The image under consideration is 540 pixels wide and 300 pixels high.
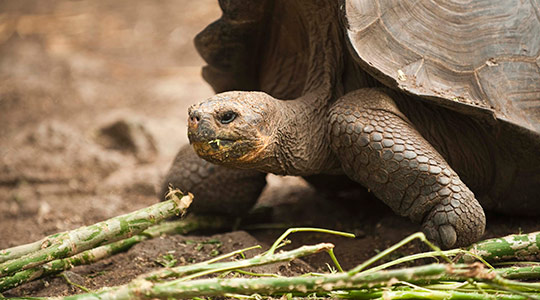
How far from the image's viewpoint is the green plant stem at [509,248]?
241 cm

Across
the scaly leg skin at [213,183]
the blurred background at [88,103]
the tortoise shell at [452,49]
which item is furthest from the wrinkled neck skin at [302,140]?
the blurred background at [88,103]

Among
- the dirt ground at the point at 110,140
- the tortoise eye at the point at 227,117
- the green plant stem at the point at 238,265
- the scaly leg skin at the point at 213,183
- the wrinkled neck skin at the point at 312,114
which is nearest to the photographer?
the green plant stem at the point at 238,265

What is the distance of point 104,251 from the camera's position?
114 inches

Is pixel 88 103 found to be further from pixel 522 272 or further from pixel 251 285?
pixel 522 272

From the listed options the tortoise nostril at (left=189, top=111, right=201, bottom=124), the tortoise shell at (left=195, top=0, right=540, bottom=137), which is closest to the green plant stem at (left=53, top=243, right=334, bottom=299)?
the tortoise nostril at (left=189, top=111, right=201, bottom=124)

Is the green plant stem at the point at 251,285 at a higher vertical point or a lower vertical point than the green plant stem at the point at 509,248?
higher

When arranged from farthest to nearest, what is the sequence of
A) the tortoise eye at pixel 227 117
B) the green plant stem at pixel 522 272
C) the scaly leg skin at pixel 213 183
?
1. the scaly leg skin at pixel 213 183
2. the tortoise eye at pixel 227 117
3. the green plant stem at pixel 522 272

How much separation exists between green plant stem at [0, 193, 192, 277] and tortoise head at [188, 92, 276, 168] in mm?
283

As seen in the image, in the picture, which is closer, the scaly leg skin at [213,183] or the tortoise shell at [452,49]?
the tortoise shell at [452,49]

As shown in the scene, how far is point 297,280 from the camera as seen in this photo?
1825mm

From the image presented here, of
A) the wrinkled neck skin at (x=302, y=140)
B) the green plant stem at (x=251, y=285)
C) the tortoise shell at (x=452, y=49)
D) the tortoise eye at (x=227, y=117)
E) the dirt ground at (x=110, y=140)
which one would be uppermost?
the tortoise shell at (x=452, y=49)

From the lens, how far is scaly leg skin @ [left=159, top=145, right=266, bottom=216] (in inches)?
132

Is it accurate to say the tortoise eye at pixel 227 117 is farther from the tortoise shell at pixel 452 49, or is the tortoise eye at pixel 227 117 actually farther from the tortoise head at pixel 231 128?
the tortoise shell at pixel 452 49

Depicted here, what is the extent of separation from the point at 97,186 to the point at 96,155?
1.84 feet
